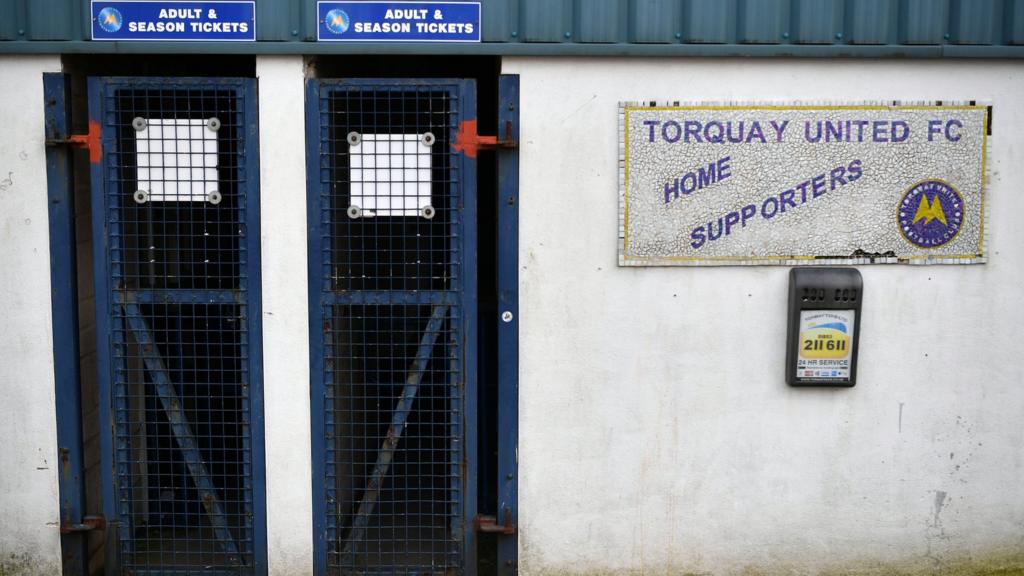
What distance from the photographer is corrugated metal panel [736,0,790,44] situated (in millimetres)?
4789

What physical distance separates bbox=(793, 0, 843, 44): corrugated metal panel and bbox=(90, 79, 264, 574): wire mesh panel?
2642mm

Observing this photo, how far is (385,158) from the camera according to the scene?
4871 millimetres

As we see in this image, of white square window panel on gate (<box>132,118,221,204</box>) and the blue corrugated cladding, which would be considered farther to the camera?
white square window panel on gate (<box>132,118,221,204</box>)

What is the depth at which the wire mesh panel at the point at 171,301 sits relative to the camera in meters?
4.84

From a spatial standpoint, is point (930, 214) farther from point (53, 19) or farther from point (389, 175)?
point (53, 19)

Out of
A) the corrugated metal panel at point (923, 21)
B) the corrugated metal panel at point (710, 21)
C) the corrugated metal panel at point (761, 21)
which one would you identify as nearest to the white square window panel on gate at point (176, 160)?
the corrugated metal panel at point (710, 21)

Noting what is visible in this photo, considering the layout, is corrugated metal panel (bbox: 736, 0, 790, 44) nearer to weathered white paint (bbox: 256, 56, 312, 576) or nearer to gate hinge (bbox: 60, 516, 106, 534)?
weathered white paint (bbox: 256, 56, 312, 576)

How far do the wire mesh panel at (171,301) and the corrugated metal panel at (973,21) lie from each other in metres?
3.40

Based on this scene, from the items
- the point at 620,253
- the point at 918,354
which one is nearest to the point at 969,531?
the point at 918,354

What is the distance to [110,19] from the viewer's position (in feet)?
15.6

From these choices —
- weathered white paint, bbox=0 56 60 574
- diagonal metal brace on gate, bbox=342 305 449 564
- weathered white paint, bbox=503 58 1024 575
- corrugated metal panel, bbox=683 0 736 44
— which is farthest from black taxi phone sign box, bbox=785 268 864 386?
weathered white paint, bbox=0 56 60 574

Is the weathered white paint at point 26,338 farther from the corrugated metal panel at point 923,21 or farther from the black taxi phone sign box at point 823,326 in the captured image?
the corrugated metal panel at point 923,21

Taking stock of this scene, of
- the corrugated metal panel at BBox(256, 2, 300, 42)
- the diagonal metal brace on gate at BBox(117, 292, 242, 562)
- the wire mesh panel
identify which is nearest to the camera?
the corrugated metal panel at BBox(256, 2, 300, 42)

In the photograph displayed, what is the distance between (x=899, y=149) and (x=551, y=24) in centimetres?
180
